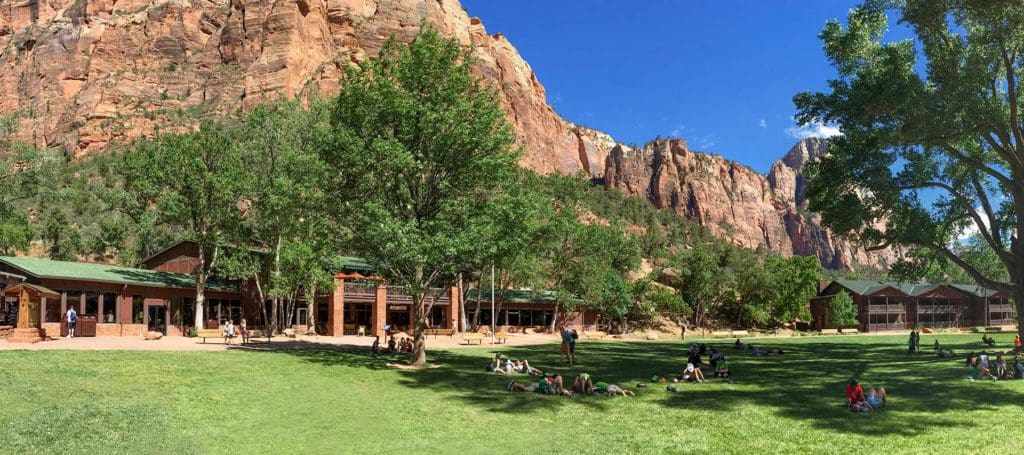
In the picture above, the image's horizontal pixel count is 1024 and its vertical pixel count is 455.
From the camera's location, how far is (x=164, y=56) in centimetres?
13525

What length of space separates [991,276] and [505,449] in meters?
64.5

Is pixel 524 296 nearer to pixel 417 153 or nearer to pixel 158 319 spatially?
pixel 158 319

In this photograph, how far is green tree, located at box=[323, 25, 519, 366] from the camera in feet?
81.3

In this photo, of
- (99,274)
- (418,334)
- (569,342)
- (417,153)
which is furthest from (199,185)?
(569,342)

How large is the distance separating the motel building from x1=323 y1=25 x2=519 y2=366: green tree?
11.0ft

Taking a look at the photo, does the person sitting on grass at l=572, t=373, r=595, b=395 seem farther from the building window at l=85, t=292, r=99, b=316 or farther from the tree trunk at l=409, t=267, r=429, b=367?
the building window at l=85, t=292, r=99, b=316

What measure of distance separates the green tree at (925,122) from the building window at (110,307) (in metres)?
38.3

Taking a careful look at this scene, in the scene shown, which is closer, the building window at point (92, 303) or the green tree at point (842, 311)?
the building window at point (92, 303)

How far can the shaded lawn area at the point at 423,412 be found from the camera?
13.1 metres

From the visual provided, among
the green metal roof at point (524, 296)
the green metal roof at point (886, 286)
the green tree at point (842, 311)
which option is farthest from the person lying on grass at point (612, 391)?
the green metal roof at point (886, 286)

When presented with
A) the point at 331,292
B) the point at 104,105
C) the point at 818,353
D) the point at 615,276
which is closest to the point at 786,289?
the point at 615,276

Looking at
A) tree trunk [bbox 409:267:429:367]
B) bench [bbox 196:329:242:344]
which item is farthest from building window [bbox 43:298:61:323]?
tree trunk [bbox 409:267:429:367]

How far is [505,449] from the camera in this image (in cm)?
1323

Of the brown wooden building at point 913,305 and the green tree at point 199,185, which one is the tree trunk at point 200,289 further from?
the brown wooden building at point 913,305
